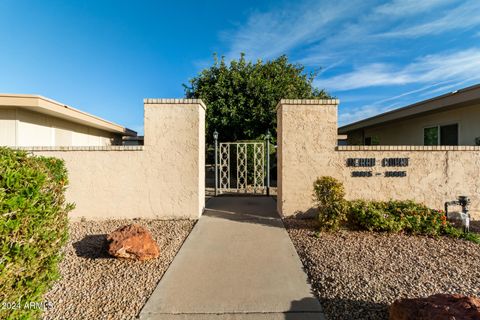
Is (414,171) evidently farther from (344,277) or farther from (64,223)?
(64,223)

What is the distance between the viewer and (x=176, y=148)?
229 inches

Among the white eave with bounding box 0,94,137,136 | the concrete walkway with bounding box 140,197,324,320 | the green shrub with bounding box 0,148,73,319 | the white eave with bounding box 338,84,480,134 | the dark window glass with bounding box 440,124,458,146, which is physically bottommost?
the concrete walkway with bounding box 140,197,324,320

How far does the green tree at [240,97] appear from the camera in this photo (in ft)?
37.4

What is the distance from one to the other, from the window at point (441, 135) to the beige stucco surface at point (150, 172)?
9.85m

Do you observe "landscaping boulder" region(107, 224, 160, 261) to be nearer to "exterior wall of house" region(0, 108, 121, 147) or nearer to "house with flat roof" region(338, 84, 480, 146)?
"exterior wall of house" region(0, 108, 121, 147)

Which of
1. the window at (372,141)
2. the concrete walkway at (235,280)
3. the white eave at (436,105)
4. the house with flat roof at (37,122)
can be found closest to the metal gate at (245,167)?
the concrete walkway at (235,280)

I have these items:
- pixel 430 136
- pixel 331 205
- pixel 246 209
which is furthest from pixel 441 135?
pixel 246 209

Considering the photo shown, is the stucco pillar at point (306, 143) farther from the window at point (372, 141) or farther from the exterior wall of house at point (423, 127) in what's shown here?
the window at point (372, 141)

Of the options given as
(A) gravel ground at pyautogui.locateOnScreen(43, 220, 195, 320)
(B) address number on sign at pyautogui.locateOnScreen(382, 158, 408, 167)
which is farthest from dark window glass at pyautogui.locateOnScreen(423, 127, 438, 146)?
(A) gravel ground at pyautogui.locateOnScreen(43, 220, 195, 320)

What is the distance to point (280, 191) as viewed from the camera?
5.99 m

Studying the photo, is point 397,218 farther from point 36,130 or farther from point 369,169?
point 36,130

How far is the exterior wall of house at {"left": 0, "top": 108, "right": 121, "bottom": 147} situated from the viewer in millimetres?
7188

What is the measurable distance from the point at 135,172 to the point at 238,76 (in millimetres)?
7901

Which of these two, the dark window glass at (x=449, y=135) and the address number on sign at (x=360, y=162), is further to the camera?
the dark window glass at (x=449, y=135)
